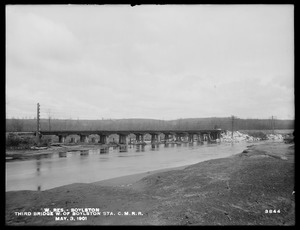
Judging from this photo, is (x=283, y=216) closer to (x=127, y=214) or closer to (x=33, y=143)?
(x=127, y=214)

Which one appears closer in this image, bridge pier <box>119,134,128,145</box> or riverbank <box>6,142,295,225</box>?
riverbank <box>6,142,295,225</box>

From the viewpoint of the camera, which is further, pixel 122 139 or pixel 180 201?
pixel 122 139

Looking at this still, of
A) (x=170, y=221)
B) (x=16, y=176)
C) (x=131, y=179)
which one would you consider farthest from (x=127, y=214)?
(x=16, y=176)

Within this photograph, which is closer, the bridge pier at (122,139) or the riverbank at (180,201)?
the riverbank at (180,201)

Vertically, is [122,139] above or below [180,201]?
below

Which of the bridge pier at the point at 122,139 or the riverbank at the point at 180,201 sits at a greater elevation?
the riverbank at the point at 180,201

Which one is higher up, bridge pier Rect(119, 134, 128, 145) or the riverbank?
the riverbank

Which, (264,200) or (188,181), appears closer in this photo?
(264,200)
